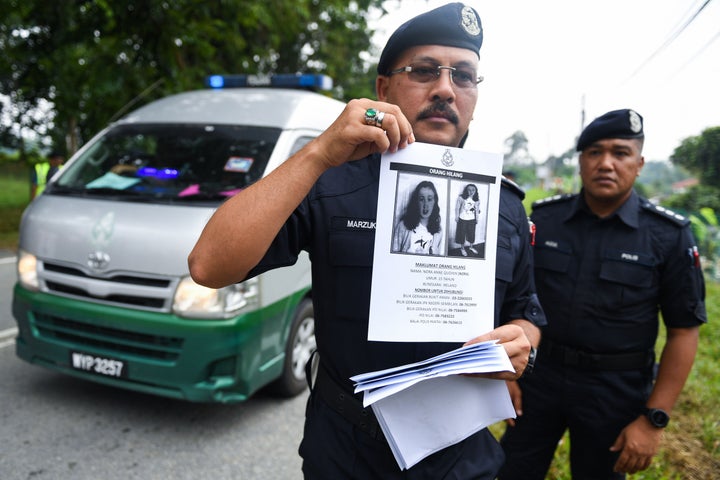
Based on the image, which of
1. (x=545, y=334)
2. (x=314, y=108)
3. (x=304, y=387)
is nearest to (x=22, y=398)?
(x=304, y=387)

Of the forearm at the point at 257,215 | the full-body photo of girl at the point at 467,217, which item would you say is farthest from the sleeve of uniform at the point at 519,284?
the forearm at the point at 257,215

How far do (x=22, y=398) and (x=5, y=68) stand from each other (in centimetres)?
957

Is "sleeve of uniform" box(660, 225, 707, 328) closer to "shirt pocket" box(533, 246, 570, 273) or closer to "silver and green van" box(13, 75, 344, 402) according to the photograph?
"shirt pocket" box(533, 246, 570, 273)

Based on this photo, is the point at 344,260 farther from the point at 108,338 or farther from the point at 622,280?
the point at 108,338

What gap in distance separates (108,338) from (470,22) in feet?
8.19

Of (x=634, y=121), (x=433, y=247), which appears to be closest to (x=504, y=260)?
(x=433, y=247)

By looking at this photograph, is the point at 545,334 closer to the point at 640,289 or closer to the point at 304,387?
the point at 640,289

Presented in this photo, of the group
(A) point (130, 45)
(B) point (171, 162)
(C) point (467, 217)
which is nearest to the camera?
(C) point (467, 217)

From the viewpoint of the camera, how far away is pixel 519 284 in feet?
4.67

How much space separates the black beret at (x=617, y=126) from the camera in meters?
1.99

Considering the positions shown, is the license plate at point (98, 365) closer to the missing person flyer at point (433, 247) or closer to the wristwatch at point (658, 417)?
the missing person flyer at point (433, 247)

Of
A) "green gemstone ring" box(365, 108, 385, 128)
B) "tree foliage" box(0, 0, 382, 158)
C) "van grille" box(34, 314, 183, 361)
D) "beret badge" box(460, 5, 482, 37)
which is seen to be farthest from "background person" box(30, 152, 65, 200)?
"green gemstone ring" box(365, 108, 385, 128)

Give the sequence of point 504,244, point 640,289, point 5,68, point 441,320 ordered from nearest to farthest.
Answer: point 441,320, point 504,244, point 640,289, point 5,68

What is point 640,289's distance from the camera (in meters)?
1.92
